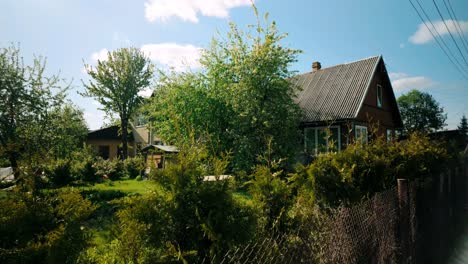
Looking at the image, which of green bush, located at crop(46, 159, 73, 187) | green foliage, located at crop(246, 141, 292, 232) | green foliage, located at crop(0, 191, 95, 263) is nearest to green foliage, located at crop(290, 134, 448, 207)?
green foliage, located at crop(246, 141, 292, 232)

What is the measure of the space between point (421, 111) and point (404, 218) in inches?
2671

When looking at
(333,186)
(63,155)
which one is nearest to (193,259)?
(333,186)

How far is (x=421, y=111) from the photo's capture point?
6034 centimetres

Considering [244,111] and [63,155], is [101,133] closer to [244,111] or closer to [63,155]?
[63,155]

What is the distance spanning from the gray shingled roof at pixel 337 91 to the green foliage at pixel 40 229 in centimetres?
1488

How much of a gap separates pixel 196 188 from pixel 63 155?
66.1 ft

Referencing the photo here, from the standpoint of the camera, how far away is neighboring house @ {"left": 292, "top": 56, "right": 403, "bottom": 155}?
54.6 ft

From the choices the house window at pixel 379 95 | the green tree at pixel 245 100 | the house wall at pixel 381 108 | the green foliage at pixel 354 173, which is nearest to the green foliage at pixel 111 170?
the green tree at pixel 245 100

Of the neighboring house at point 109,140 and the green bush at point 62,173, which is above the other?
the neighboring house at point 109,140

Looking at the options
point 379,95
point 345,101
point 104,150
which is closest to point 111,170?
point 345,101

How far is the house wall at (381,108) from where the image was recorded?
707 inches

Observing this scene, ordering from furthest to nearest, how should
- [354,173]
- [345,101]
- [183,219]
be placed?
[345,101], [354,173], [183,219]

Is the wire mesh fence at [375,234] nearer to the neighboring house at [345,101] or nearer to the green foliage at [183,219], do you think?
the green foliage at [183,219]

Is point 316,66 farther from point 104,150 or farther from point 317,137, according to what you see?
point 104,150
